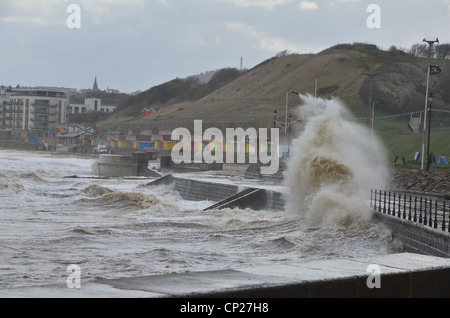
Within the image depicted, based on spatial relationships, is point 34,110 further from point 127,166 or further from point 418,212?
point 418,212

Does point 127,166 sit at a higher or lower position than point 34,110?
lower

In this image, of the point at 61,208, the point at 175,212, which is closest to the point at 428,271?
the point at 175,212

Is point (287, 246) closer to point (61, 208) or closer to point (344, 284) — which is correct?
point (344, 284)

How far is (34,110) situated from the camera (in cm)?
18825

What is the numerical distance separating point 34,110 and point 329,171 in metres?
170

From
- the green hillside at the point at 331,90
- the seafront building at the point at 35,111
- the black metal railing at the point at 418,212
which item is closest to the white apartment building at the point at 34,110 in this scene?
the seafront building at the point at 35,111

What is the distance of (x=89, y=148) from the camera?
453 ft

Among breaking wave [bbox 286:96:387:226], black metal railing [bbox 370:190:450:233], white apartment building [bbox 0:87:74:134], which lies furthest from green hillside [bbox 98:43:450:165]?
black metal railing [bbox 370:190:450:233]

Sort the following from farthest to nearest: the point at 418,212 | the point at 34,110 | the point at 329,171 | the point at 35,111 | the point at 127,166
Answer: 1. the point at 34,110
2. the point at 35,111
3. the point at 127,166
4. the point at 329,171
5. the point at 418,212

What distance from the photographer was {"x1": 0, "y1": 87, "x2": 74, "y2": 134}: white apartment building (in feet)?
619

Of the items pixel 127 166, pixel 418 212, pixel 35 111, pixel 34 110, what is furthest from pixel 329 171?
pixel 34 110

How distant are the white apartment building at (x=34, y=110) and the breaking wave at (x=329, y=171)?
16064cm

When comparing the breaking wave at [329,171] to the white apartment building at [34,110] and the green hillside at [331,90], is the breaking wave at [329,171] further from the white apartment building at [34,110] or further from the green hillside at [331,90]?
the white apartment building at [34,110]

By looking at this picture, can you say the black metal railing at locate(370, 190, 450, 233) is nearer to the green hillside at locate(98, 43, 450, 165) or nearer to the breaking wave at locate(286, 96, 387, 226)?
the breaking wave at locate(286, 96, 387, 226)
